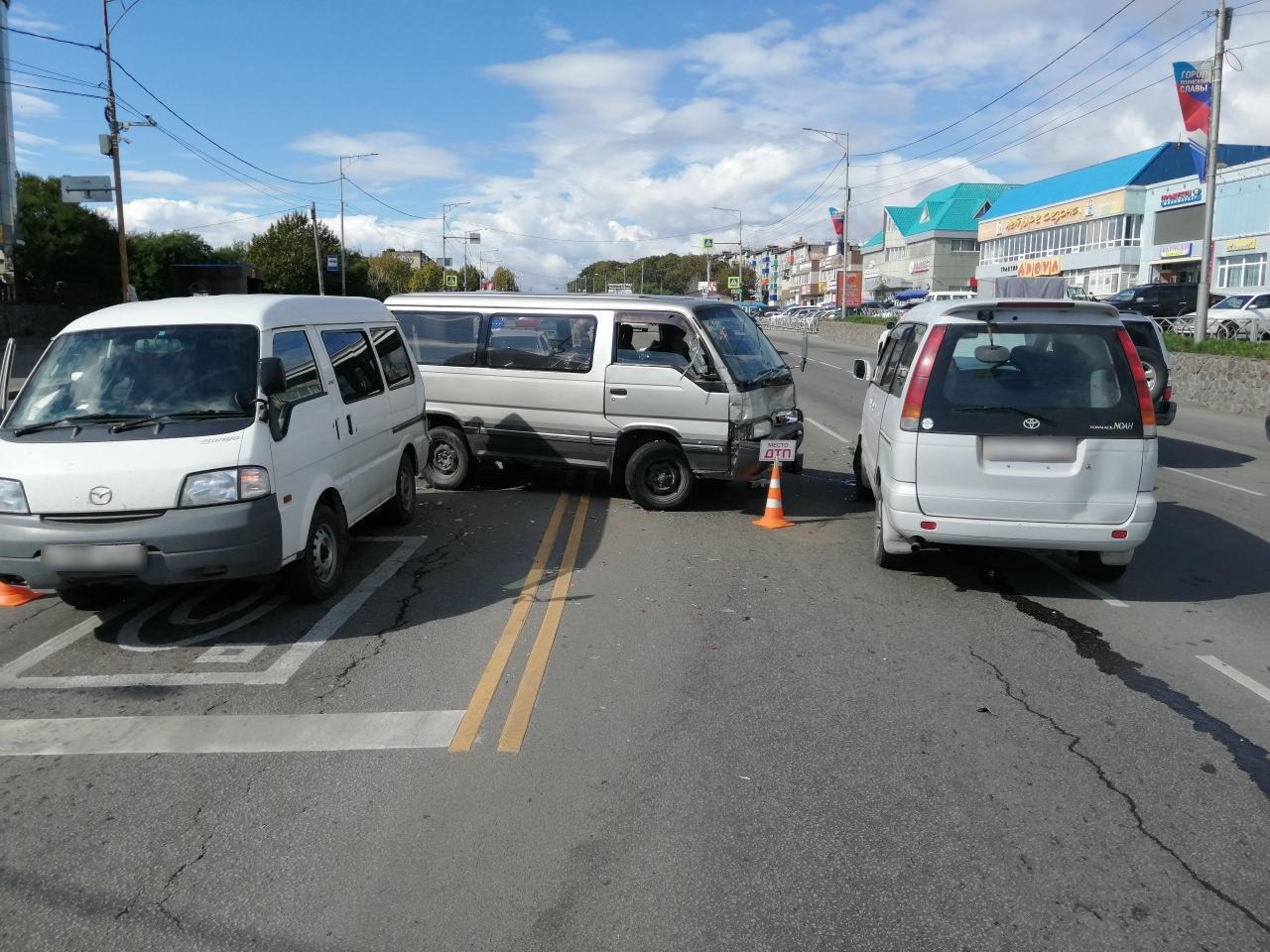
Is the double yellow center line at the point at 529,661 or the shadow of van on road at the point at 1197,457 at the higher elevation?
the shadow of van on road at the point at 1197,457

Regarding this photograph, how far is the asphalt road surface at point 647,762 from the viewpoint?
3.28 m

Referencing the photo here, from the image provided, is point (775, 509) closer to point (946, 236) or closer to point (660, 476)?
point (660, 476)

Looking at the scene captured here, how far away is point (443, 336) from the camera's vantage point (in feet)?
35.3

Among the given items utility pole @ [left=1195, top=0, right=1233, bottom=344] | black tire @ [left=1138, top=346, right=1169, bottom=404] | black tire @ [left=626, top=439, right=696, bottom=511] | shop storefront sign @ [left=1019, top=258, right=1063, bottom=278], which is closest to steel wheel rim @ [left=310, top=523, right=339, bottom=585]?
black tire @ [left=626, top=439, right=696, bottom=511]

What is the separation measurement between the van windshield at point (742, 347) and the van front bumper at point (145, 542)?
516 centimetres

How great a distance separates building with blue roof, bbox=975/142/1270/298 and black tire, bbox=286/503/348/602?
2170 inches

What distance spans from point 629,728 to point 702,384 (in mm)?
5152

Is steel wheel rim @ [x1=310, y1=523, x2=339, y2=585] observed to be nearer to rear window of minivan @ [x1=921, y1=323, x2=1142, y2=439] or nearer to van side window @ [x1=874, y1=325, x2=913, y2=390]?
rear window of minivan @ [x1=921, y1=323, x2=1142, y2=439]

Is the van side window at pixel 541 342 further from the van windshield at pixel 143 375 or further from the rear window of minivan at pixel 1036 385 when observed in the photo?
the rear window of minivan at pixel 1036 385

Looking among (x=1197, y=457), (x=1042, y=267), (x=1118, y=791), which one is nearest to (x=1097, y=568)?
(x=1118, y=791)

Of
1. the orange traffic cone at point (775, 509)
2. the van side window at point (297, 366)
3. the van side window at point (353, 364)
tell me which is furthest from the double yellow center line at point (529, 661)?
the van side window at point (297, 366)

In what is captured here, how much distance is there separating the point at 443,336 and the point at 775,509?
4156 millimetres

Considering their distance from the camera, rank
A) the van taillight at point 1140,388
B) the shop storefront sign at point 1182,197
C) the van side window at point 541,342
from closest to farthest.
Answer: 1. the van taillight at point 1140,388
2. the van side window at point 541,342
3. the shop storefront sign at point 1182,197

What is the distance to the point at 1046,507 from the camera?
21.1 ft
